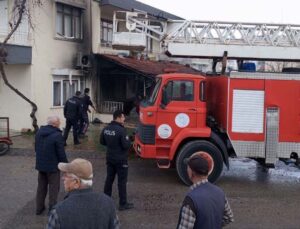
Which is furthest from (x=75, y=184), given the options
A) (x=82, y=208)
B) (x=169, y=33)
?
(x=169, y=33)

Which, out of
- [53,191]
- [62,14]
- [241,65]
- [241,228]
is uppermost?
[62,14]

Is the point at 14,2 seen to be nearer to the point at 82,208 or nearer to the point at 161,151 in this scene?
the point at 161,151

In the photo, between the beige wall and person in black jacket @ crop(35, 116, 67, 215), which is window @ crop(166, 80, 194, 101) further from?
the beige wall

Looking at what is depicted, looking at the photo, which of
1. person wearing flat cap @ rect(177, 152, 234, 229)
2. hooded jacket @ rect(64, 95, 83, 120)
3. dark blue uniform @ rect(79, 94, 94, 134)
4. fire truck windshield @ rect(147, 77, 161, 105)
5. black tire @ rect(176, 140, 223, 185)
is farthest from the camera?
dark blue uniform @ rect(79, 94, 94, 134)

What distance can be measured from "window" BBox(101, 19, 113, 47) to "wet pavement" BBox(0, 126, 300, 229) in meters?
8.67

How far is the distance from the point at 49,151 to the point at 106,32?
15385 mm

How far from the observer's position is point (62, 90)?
19125 millimetres

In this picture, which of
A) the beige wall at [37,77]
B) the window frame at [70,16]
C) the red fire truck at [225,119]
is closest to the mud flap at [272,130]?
the red fire truck at [225,119]

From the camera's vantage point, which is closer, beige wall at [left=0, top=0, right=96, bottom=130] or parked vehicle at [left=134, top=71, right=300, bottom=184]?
parked vehicle at [left=134, top=71, right=300, bottom=184]

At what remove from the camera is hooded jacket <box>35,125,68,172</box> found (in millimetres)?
A: 7648

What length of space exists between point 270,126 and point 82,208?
746 cm

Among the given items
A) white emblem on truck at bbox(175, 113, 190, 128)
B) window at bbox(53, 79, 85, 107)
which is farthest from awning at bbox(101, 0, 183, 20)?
white emblem on truck at bbox(175, 113, 190, 128)

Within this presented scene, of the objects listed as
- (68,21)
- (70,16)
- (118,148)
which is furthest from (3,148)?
(70,16)

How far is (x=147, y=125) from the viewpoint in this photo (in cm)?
1041
